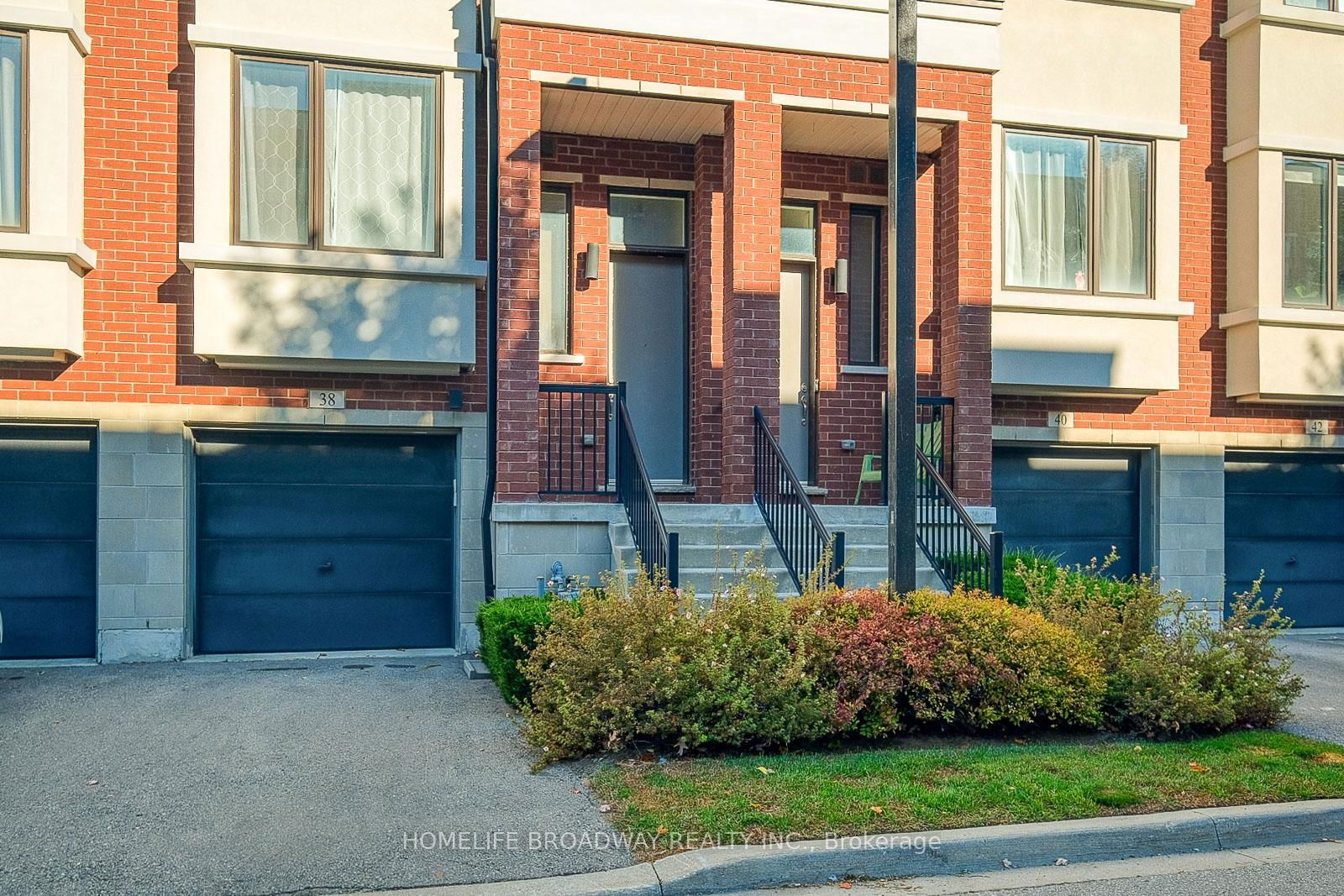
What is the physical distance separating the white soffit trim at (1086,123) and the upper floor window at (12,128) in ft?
28.8

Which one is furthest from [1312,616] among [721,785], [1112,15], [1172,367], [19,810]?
[19,810]

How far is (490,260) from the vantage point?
1020 cm

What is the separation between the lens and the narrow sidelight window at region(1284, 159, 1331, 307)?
1228 cm

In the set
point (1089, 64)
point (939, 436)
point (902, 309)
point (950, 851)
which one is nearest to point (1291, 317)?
point (1089, 64)

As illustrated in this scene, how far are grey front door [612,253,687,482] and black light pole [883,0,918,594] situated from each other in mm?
4138

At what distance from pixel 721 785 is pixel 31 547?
709 centimetres

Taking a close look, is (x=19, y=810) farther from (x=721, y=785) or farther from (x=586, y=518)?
(x=586, y=518)

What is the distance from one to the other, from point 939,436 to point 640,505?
3380mm

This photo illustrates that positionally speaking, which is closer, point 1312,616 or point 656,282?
point 656,282

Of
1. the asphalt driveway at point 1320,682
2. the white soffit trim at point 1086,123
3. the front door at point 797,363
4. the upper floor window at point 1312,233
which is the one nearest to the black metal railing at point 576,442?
the front door at point 797,363

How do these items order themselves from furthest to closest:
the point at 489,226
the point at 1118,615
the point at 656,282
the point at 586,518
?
the point at 656,282
the point at 489,226
the point at 586,518
the point at 1118,615

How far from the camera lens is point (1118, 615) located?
795cm

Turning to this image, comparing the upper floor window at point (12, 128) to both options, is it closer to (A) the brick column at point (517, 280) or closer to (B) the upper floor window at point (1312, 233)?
(A) the brick column at point (517, 280)

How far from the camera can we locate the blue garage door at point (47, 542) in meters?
9.80
